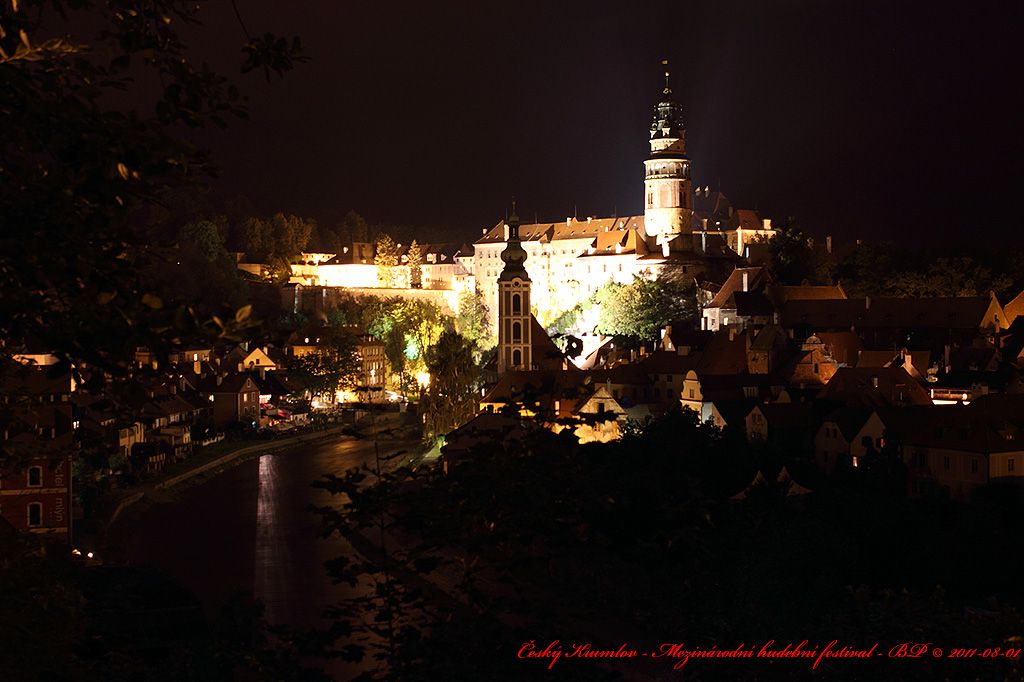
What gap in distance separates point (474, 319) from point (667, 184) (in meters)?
9.76

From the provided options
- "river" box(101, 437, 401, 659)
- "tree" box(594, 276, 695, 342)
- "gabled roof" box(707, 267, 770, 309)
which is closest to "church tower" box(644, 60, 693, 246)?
"tree" box(594, 276, 695, 342)

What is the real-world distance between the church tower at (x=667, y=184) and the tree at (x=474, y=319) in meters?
7.68

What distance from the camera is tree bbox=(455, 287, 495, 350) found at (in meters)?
48.3

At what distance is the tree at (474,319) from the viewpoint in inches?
1901

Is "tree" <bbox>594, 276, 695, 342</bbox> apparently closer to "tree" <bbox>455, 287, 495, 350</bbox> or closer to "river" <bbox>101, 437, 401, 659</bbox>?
"tree" <bbox>455, 287, 495, 350</bbox>

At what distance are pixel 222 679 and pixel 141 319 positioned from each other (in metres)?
6.54

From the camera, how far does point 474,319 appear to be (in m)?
49.9

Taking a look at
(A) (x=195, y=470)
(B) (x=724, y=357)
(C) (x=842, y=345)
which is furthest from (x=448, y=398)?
(C) (x=842, y=345)

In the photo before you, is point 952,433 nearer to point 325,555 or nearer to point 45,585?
point 325,555

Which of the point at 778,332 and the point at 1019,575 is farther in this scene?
the point at 778,332

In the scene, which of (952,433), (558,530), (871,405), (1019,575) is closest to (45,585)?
(558,530)

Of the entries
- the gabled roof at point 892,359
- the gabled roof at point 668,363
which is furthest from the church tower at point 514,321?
the gabled roof at point 892,359

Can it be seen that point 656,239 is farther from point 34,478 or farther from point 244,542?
point 34,478

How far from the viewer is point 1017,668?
305 inches
